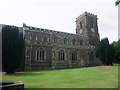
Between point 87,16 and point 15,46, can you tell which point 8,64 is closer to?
point 15,46

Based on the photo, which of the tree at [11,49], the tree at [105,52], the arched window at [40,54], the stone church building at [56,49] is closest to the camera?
the tree at [11,49]

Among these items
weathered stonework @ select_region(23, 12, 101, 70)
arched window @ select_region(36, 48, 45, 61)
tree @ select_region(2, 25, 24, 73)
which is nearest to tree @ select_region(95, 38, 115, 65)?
weathered stonework @ select_region(23, 12, 101, 70)

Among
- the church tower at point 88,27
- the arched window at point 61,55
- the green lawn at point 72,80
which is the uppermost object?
the church tower at point 88,27

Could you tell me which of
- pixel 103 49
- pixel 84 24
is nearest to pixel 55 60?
pixel 103 49

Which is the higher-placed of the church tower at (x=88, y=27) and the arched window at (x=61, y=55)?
the church tower at (x=88, y=27)

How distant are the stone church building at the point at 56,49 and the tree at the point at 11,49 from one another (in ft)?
23.8

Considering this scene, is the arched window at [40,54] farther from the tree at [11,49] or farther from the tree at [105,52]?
the tree at [105,52]

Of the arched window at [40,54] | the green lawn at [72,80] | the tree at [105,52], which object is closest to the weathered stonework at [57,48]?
the arched window at [40,54]

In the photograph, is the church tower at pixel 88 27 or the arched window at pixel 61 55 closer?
the arched window at pixel 61 55

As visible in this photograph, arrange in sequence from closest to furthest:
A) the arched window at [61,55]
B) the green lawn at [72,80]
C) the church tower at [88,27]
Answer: the green lawn at [72,80], the arched window at [61,55], the church tower at [88,27]

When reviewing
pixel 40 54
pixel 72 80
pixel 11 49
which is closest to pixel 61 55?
pixel 40 54

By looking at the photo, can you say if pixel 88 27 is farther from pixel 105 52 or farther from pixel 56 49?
pixel 56 49

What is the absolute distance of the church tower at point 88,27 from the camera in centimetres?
4503

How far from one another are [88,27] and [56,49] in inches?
720
